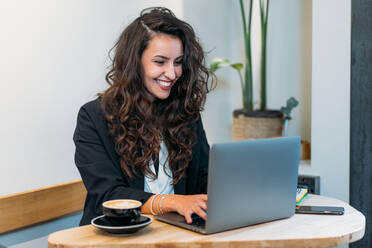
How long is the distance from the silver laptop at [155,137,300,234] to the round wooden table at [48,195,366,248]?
4 cm

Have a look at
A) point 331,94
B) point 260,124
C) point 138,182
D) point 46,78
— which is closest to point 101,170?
point 138,182

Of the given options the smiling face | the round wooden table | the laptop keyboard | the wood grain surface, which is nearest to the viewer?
the round wooden table

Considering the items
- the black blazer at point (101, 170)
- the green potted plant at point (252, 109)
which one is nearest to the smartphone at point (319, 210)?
the black blazer at point (101, 170)

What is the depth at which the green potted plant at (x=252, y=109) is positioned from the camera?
3.07 metres

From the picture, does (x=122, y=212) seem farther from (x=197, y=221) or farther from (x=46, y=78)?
(x=46, y=78)

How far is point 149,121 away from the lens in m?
1.82

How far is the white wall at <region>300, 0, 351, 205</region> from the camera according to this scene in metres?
2.61

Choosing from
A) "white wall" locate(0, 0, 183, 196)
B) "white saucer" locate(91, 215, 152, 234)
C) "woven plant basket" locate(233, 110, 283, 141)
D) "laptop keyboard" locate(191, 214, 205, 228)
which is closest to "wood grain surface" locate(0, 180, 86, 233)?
"white wall" locate(0, 0, 183, 196)

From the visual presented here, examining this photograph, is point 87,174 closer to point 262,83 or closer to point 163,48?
point 163,48

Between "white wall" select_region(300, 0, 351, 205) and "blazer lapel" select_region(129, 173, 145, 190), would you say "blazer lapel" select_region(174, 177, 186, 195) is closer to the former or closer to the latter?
"blazer lapel" select_region(129, 173, 145, 190)

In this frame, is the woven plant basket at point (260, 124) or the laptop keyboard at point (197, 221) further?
the woven plant basket at point (260, 124)

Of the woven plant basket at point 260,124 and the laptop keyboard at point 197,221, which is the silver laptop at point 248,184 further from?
the woven plant basket at point 260,124

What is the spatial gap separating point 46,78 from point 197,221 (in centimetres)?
112

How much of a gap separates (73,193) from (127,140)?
660 mm
